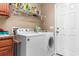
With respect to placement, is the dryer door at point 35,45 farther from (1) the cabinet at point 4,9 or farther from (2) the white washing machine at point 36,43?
(1) the cabinet at point 4,9

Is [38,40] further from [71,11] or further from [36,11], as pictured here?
[71,11]

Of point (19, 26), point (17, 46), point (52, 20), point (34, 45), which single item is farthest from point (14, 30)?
point (52, 20)

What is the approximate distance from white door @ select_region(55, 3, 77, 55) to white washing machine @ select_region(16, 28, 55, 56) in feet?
0.99

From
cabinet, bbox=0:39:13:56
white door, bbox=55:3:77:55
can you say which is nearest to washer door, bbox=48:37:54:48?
white door, bbox=55:3:77:55

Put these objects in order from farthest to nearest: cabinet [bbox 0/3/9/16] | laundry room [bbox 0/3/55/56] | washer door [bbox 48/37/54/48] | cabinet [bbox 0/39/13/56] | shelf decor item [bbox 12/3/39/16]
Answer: washer door [bbox 48/37/54/48] < shelf decor item [bbox 12/3/39/16] < laundry room [bbox 0/3/55/56] < cabinet [bbox 0/3/9/16] < cabinet [bbox 0/39/13/56]

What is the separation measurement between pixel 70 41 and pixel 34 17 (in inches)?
43.9

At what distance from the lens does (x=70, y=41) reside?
10.3 feet

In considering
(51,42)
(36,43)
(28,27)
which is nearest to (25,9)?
(28,27)

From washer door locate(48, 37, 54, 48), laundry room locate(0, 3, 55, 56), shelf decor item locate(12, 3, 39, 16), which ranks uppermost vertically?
shelf decor item locate(12, 3, 39, 16)

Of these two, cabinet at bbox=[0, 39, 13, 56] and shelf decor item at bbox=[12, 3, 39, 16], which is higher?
shelf decor item at bbox=[12, 3, 39, 16]

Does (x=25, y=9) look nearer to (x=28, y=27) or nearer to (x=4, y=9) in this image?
(x=28, y=27)

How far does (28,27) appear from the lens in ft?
9.57

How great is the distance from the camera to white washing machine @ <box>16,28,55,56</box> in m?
2.42

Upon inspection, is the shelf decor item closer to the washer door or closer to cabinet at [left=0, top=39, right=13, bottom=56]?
the washer door
